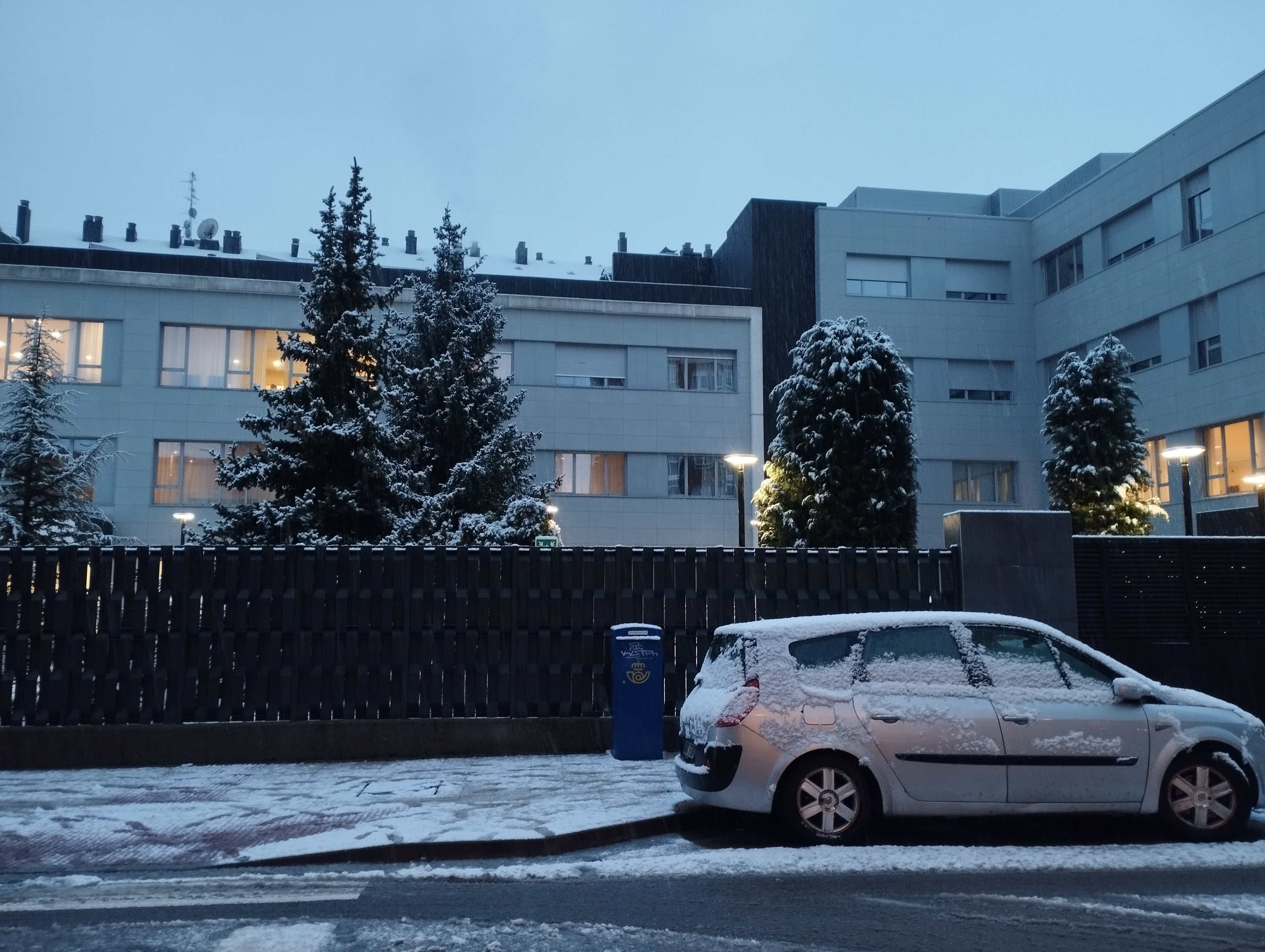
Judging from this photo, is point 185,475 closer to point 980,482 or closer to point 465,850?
point 980,482

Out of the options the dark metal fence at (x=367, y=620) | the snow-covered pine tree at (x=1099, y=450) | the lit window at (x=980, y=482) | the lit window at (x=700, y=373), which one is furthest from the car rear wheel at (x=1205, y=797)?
the lit window at (x=980, y=482)

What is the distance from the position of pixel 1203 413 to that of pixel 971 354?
928cm

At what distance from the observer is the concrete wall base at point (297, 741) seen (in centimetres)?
1058

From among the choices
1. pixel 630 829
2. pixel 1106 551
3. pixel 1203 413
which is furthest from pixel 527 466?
pixel 1203 413

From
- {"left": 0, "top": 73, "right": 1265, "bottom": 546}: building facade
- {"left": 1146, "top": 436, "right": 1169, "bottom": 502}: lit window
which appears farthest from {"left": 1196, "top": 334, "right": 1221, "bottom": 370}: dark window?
{"left": 1146, "top": 436, "right": 1169, "bottom": 502}: lit window

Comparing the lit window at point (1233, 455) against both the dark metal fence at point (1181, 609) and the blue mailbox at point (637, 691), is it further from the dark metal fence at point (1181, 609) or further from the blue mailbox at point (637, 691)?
the blue mailbox at point (637, 691)

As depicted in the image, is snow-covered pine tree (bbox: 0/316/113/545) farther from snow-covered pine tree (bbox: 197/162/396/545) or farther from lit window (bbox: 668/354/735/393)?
lit window (bbox: 668/354/735/393)

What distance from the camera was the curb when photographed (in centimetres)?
716

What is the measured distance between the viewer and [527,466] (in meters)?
22.7

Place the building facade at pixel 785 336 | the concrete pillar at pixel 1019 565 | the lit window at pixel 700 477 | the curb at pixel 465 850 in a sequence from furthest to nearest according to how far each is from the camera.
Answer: the lit window at pixel 700 477 → the building facade at pixel 785 336 → the concrete pillar at pixel 1019 565 → the curb at pixel 465 850

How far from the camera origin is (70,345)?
3522 centimetres

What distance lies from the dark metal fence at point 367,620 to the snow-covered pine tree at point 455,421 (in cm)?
784

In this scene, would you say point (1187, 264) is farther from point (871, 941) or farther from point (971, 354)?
point (871, 941)

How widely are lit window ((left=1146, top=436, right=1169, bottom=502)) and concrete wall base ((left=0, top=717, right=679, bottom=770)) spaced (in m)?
27.4
